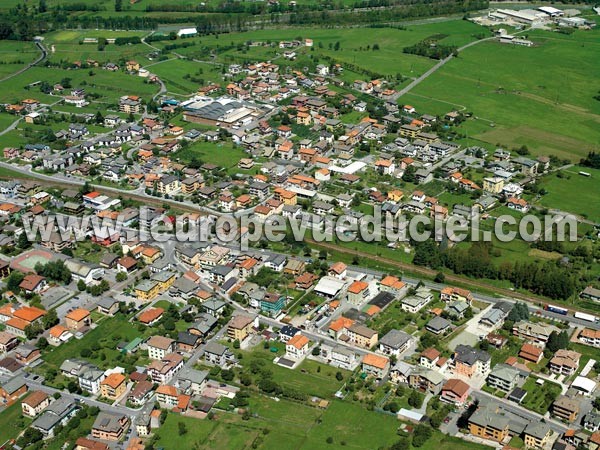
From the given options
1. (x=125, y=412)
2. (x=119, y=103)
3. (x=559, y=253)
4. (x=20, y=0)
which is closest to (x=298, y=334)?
(x=125, y=412)

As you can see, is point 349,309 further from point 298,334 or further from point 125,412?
point 125,412

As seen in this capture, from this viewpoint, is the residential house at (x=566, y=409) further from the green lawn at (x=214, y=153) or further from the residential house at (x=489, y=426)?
the green lawn at (x=214, y=153)

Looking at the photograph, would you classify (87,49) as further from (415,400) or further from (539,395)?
(539,395)

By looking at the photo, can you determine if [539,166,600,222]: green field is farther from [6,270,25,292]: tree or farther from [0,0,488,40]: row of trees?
[0,0,488,40]: row of trees


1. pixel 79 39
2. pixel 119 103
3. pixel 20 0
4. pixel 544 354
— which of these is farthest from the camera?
pixel 20 0

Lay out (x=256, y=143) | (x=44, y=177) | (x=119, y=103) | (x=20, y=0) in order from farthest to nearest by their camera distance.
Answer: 1. (x=20, y=0)
2. (x=119, y=103)
3. (x=256, y=143)
4. (x=44, y=177)
